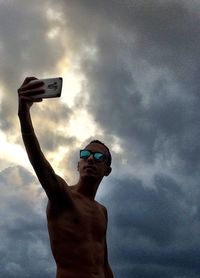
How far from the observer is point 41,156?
25.0ft

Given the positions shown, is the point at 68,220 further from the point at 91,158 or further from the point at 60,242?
the point at 91,158

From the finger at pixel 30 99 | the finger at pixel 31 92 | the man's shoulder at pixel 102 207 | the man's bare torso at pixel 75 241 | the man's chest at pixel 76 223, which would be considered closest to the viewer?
the finger at pixel 31 92

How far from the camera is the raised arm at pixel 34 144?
7.21 meters

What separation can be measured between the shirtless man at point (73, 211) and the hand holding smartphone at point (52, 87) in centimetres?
11

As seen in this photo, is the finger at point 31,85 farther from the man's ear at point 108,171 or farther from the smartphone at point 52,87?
the man's ear at point 108,171

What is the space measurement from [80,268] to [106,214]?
184 cm

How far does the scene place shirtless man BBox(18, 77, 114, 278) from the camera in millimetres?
7426

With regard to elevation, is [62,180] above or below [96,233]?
above

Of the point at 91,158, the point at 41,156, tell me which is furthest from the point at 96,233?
the point at 41,156

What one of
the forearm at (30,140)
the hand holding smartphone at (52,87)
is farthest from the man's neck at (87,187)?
the hand holding smartphone at (52,87)

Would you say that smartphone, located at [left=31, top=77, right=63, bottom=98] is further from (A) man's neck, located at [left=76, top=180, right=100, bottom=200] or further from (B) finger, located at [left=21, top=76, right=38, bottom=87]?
(A) man's neck, located at [left=76, top=180, right=100, bottom=200]

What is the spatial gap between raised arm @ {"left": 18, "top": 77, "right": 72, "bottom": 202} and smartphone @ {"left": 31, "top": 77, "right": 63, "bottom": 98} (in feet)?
0.32

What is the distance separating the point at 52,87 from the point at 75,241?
8.69 feet

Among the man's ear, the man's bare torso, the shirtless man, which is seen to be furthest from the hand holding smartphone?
the man's ear
